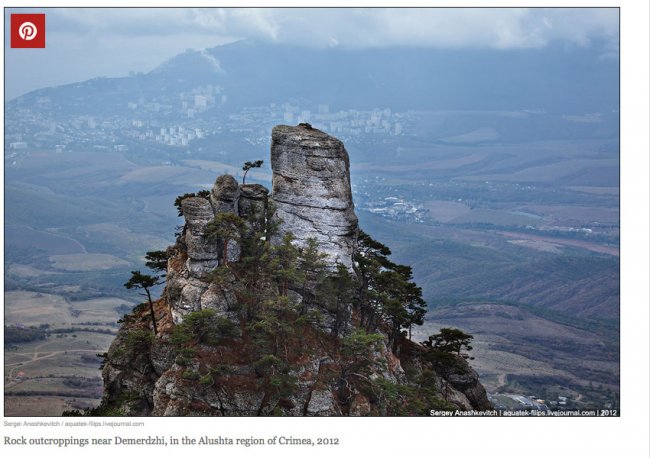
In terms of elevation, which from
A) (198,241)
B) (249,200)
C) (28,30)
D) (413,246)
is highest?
(28,30)

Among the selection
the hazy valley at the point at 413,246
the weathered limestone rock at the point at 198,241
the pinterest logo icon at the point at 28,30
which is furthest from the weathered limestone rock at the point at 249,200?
the hazy valley at the point at 413,246

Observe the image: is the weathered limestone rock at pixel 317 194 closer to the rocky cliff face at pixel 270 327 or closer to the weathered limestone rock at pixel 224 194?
the rocky cliff face at pixel 270 327

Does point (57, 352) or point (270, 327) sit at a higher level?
point (270, 327)

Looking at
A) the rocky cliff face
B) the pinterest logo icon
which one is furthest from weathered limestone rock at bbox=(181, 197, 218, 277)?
the pinterest logo icon

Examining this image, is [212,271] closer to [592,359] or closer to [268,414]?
[268,414]

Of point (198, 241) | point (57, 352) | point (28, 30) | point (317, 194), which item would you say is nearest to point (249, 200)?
point (317, 194)

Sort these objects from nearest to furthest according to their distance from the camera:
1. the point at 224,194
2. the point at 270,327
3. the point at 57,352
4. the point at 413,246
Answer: the point at 270,327 → the point at 224,194 → the point at 57,352 → the point at 413,246

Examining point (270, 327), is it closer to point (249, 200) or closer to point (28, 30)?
point (249, 200)
